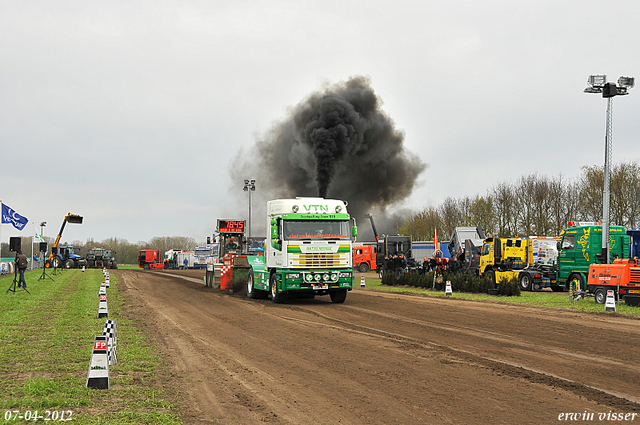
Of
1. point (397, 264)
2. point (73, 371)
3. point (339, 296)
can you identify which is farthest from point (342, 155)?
point (73, 371)

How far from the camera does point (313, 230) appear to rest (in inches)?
736

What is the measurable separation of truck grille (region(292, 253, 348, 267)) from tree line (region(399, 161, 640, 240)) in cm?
3113

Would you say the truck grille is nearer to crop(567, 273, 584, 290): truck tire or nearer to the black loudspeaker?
crop(567, 273, 584, 290): truck tire

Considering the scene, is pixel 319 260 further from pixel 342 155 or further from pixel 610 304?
pixel 342 155

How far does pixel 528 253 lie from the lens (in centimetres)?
3016

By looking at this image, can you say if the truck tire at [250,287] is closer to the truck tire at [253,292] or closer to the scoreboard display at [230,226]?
the truck tire at [253,292]

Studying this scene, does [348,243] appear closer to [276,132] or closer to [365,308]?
[365,308]

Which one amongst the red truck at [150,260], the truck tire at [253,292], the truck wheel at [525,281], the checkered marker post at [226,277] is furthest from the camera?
the red truck at [150,260]

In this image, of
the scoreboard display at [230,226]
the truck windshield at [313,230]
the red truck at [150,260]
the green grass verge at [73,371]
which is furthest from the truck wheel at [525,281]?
the red truck at [150,260]

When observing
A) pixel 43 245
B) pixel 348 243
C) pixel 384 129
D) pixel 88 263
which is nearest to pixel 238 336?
pixel 348 243

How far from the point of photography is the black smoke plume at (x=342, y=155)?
45.2 m

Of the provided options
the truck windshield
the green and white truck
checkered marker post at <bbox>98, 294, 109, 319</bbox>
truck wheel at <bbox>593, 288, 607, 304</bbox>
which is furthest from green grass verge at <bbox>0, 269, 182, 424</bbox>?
truck wheel at <bbox>593, 288, 607, 304</bbox>

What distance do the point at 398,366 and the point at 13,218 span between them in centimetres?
2592

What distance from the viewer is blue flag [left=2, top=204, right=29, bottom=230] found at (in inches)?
1082
